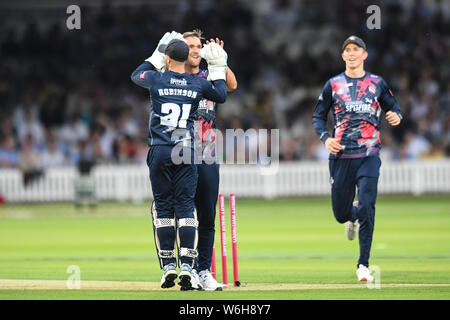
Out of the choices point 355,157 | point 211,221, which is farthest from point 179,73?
point 355,157

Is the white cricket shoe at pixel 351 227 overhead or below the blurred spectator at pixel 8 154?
below

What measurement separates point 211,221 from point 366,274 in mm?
1934

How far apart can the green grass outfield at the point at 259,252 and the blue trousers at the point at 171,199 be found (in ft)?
1.58

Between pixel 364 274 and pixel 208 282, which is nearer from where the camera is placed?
pixel 208 282

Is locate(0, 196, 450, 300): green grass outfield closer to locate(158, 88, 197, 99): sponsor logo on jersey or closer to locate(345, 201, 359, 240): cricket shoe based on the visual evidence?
locate(345, 201, 359, 240): cricket shoe

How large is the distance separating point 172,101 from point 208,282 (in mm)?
2000

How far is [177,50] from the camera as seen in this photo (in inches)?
396

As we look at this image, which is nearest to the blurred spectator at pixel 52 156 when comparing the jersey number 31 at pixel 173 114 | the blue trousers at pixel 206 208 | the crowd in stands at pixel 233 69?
the crowd in stands at pixel 233 69

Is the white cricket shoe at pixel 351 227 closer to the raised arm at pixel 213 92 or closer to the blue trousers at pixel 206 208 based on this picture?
the blue trousers at pixel 206 208

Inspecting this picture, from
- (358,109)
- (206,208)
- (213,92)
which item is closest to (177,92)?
(213,92)

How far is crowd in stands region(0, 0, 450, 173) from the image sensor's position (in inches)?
1202

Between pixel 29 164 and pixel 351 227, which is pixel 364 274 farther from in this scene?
pixel 29 164

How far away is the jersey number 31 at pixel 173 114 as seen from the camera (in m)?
10.1

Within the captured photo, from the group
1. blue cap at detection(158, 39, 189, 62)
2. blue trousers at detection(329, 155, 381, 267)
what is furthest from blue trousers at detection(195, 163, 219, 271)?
blue trousers at detection(329, 155, 381, 267)
